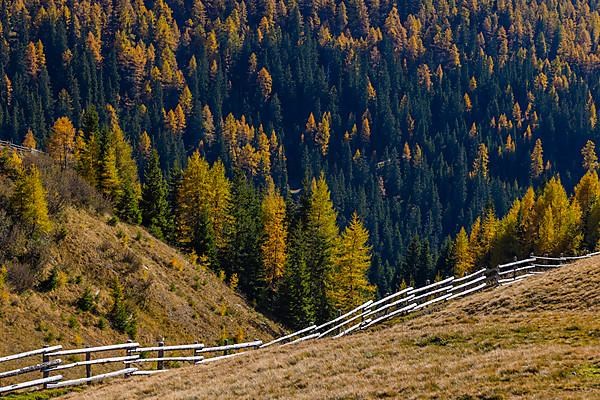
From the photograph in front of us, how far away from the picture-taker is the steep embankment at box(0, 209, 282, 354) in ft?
141

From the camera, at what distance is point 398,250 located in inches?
7475

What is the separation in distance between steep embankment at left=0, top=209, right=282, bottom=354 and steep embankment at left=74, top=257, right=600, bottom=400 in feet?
51.9

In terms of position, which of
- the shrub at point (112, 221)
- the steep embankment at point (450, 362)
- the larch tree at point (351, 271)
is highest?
the shrub at point (112, 221)

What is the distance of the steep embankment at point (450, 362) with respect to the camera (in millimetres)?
18984

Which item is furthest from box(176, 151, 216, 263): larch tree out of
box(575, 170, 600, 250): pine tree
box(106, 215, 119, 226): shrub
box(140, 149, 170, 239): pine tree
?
box(575, 170, 600, 250): pine tree

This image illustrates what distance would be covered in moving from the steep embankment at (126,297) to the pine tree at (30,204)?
91.9 inches

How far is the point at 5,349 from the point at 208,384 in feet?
56.6

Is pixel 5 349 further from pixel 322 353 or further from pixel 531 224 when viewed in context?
pixel 531 224

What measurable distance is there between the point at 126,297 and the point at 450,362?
108 ft

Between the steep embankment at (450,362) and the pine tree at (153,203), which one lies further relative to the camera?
the pine tree at (153,203)

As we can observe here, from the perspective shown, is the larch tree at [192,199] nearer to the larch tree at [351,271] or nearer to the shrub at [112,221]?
the shrub at [112,221]

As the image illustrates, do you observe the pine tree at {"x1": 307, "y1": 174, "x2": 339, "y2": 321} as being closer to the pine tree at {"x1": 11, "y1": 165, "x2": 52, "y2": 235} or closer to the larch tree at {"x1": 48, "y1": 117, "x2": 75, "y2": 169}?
the pine tree at {"x1": 11, "y1": 165, "x2": 52, "y2": 235}

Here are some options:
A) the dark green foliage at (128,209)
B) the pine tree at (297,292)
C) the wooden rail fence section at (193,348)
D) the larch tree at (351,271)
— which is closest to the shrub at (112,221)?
the dark green foliage at (128,209)

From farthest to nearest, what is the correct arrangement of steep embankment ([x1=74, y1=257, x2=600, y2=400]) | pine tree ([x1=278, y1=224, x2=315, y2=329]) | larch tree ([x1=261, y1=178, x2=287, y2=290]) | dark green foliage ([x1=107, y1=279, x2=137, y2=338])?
larch tree ([x1=261, y1=178, x2=287, y2=290])
pine tree ([x1=278, y1=224, x2=315, y2=329])
dark green foliage ([x1=107, y1=279, x2=137, y2=338])
steep embankment ([x1=74, y1=257, x2=600, y2=400])
